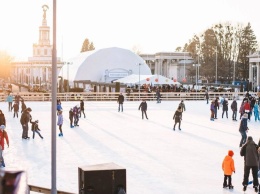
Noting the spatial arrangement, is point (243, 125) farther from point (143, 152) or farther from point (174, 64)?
point (174, 64)

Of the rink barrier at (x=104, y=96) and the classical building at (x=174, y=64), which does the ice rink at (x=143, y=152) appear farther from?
the classical building at (x=174, y=64)

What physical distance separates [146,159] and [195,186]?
3.67 m

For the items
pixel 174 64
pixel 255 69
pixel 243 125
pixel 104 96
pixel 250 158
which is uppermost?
pixel 174 64

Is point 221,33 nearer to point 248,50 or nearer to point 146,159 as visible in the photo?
point 248,50

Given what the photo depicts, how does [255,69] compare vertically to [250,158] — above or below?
above

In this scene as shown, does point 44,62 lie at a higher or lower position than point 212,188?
higher

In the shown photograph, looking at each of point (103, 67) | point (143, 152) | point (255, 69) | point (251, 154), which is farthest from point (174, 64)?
point (251, 154)

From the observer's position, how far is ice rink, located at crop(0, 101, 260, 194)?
10797mm

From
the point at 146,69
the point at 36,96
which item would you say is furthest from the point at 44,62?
the point at 36,96

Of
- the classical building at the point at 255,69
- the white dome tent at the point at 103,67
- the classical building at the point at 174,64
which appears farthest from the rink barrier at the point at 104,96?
the classical building at the point at 174,64

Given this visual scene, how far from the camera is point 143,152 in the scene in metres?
15.4

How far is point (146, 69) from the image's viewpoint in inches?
Result: 2987

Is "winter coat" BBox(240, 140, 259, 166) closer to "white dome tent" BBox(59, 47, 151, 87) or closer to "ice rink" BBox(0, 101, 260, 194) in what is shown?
"ice rink" BBox(0, 101, 260, 194)

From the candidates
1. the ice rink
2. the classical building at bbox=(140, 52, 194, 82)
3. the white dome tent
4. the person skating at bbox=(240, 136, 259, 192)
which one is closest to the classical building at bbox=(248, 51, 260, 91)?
the white dome tent
